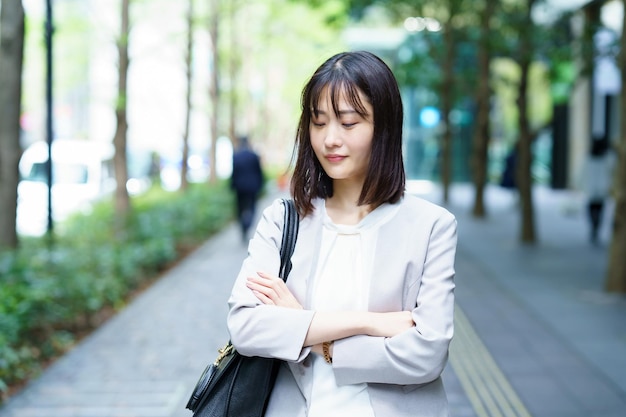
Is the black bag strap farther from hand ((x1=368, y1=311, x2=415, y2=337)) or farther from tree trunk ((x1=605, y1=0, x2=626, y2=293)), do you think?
tree trunk ((x1=605, y1=0, x2=626, y2=293))

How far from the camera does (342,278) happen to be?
216cm

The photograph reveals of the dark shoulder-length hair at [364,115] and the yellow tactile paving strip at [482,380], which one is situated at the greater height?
the dark shoulder-length hair at [364,115]

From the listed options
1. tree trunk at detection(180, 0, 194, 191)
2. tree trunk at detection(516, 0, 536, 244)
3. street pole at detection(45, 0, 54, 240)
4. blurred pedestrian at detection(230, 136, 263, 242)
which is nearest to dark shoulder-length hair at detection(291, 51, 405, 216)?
street pole at detection(45, 0, 54, 240)

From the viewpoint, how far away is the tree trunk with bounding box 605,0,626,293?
964cm

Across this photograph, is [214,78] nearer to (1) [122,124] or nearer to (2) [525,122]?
(1) [122,124]

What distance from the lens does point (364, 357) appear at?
2070 mm

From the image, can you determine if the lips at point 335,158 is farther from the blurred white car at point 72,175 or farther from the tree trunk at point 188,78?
the blurred white car at point 72,175

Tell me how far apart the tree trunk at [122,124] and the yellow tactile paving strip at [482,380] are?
633 centimetres

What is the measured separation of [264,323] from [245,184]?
13.8 metres

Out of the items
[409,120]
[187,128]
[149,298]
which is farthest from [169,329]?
[409,120]

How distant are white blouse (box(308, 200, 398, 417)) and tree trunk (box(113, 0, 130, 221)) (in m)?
10.6

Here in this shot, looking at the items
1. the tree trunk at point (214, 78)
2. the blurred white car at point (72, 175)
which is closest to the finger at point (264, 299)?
the blurred white car at point (72, 175)

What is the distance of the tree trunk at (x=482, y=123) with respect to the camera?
1802 centimetres

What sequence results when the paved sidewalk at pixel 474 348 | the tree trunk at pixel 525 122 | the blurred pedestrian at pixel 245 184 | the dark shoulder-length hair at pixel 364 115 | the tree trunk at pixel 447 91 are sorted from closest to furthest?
the dark shoulder-length hair at pixel 364 115 → the paved sidewalk at pixel 474 348 → the tree trunk at pixel 525 122 → the blurred pedestrian at pixel 245 184 → the tree trunk at pixel 447 91
